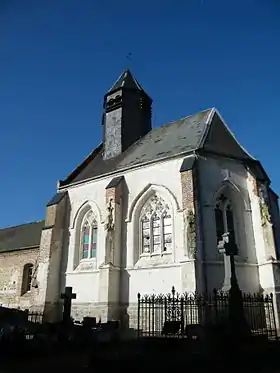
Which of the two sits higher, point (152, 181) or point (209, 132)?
point (209, 132)

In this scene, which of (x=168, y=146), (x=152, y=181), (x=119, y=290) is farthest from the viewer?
(x=168, y=146)

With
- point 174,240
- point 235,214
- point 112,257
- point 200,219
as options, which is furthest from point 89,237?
point 235,214

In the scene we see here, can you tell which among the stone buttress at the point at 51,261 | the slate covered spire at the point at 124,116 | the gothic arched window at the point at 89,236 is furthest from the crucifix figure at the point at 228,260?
the slate covered spire at the point at 124,116

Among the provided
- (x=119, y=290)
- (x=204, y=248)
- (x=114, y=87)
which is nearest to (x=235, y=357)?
(x=204, y=248)

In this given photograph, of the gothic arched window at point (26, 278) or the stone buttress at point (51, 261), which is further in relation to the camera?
the gothic arched window at point (26, 278)

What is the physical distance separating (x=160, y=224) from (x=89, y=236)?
4.41 meters

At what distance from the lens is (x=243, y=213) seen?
1577 cm

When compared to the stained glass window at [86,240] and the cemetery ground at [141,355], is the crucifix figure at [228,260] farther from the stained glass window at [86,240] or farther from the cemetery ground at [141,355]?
the stained glass window at [86,240]

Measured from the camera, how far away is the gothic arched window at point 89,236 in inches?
698

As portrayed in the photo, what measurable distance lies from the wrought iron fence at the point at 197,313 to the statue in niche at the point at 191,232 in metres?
1.68

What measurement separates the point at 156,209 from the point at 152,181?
141 centimetres

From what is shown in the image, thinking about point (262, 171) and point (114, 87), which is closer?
point (262, 171)

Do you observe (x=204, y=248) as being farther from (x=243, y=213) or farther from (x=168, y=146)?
(x=168, y=146)

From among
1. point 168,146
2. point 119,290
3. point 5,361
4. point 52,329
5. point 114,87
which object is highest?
point 114,87
